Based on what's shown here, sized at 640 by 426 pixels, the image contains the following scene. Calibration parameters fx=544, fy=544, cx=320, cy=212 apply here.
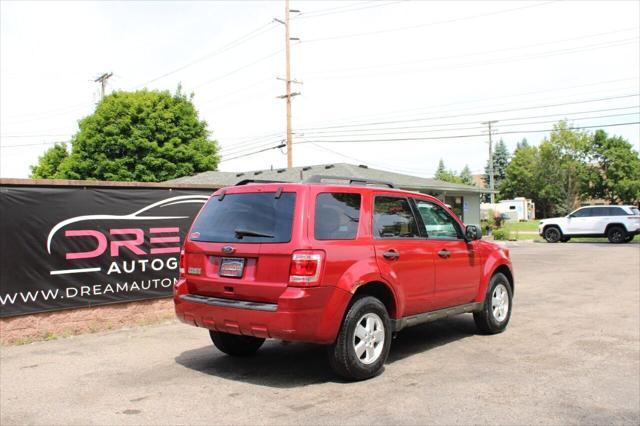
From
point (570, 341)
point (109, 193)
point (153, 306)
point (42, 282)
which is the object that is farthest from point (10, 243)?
point (570, 341)

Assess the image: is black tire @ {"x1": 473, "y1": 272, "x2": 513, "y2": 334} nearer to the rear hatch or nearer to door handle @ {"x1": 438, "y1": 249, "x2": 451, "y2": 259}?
door handle @ {"x1": 438, "y1": 249, "x2": 451, "y2": 259}

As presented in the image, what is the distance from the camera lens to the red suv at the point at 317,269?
478 centimetres

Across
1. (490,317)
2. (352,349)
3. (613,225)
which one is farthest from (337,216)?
(613,225)

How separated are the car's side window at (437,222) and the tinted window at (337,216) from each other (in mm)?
1201

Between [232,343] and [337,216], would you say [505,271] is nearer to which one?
[337,216]

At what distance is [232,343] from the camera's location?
19.9ft

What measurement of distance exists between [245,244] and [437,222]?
259cm

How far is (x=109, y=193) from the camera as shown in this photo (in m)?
8.09

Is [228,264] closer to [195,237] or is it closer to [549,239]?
[195,237]

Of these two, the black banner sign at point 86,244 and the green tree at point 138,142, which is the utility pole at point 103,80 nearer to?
the green tree at point 138,142

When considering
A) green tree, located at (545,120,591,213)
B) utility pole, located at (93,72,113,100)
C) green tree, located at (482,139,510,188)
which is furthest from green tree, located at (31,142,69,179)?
green tree, located at (482,139,510,188)

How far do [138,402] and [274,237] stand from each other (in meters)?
1.82

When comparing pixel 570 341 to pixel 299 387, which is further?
pixel 570 341

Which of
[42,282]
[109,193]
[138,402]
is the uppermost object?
[109,193]
